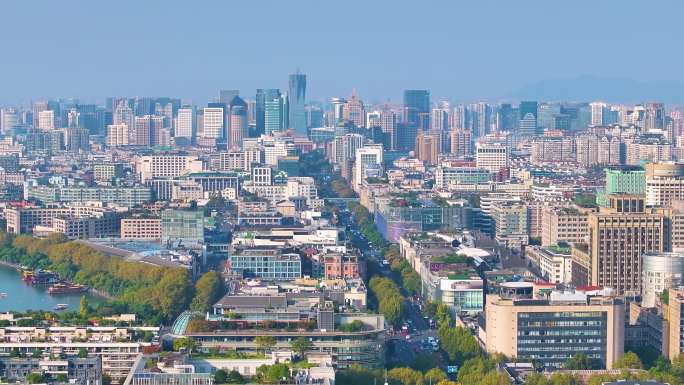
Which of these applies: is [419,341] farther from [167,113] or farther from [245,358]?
[167,113]

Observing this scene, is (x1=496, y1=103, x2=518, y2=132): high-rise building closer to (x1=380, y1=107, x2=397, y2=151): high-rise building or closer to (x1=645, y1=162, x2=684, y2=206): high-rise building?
(x1=380, y1=107, x2=397, y2=151): high-rise building

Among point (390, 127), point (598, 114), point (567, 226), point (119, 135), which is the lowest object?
point (567, 226)

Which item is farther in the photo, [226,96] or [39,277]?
[226,96]

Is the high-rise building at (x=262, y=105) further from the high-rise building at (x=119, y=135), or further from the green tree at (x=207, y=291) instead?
the green tree at (x=207, y=291)

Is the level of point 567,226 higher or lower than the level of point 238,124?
lower

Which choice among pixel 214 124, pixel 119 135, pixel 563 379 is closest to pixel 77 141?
pixel 119 135

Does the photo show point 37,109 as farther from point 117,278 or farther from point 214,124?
point 117,278

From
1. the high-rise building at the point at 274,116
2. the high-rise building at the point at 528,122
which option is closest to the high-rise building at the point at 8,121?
the high-rise building at the point at 274,116

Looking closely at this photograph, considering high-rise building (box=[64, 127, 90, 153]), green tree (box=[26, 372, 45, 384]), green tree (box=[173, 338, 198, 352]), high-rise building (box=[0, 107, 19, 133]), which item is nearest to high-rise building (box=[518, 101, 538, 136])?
high-rise building (box=[64, 127, 90, 153])
